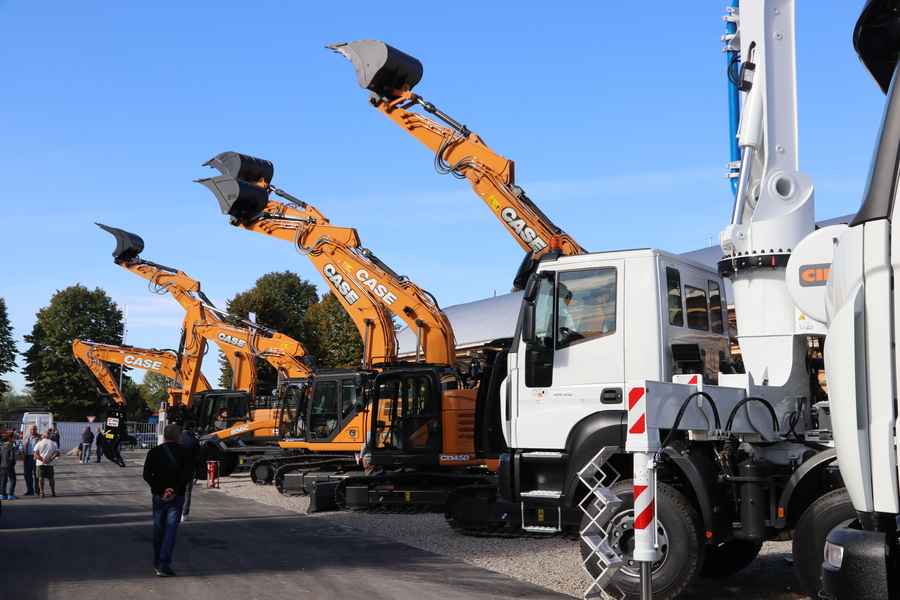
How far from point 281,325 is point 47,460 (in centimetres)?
4096

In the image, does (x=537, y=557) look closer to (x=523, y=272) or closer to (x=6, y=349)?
(x=523, y=272)

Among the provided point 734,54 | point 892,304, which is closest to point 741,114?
point 734,54

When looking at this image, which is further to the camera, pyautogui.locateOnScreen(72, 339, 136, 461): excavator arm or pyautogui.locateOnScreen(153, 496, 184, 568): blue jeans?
pyautogui.locateOnScreen(72, 339, 136, 461): excavator arm

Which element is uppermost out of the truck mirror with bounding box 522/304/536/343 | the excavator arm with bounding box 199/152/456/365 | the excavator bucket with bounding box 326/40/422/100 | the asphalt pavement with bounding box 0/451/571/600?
the excavator bucket with bounding box 326/40/422/100

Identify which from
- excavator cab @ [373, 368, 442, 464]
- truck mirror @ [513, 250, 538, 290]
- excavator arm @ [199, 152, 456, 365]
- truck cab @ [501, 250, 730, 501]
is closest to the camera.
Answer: truck cab @ [501, 250, 730, 501]

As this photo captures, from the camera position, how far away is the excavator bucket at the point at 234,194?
19312 mm

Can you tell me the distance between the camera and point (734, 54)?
9.16 metres

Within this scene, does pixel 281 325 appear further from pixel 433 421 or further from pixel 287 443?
pixel 433 421

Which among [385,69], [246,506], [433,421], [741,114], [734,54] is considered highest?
[385,69]

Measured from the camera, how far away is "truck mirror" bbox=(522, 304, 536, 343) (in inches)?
349

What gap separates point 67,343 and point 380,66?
5527cm

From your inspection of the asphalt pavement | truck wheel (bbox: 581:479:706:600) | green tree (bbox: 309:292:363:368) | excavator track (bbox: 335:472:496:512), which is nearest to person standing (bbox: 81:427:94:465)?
green tree (bbox: 309:292:363:368)

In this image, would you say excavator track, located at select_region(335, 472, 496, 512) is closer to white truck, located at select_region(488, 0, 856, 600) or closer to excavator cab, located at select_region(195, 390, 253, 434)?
white truck, located at select_region(488, 0, 856, 600)

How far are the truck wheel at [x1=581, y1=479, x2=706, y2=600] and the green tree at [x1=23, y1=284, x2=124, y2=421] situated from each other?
58.7 meters
